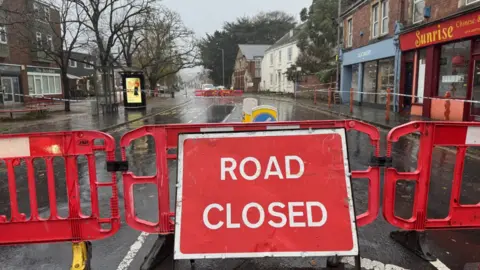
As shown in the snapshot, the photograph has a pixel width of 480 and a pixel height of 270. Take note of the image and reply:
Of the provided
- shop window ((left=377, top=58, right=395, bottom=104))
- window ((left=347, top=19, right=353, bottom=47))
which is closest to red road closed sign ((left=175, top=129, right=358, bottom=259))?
shop window ((left=377, top=58, right=395, bottom=104))

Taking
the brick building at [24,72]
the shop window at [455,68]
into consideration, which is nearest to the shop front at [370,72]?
the shop window at [455,68]

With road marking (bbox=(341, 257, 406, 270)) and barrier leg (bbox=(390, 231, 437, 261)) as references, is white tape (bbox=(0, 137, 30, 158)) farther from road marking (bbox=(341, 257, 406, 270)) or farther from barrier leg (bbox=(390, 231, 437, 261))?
barrier leg (bbox=(390, 231, 437, 261))

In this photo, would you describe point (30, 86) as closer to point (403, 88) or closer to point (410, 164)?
point (403, 88)

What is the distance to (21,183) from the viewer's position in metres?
6.91

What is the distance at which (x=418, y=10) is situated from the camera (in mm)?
16953

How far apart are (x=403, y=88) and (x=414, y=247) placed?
16186mm

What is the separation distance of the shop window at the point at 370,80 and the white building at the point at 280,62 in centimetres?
2031

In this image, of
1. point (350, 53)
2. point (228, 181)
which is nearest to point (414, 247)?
point (228, 181)

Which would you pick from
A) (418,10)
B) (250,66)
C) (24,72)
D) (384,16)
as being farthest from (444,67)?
(250,66)

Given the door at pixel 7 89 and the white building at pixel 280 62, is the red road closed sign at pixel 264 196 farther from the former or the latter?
the white building at pixel 280 62

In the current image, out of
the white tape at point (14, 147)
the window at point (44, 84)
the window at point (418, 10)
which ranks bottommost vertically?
the white tape at point (14, 147)

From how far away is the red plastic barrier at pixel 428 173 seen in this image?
3627 millimetres

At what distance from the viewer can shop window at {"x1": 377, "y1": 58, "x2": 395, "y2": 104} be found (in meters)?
19.9

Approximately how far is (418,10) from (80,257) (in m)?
17.9
